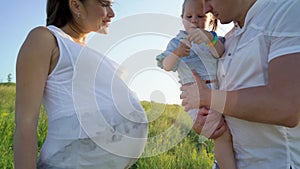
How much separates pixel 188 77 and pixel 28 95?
2.28 ft

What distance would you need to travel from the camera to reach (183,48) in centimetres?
179

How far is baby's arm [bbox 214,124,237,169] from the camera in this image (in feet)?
4.41

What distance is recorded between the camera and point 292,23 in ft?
3.67

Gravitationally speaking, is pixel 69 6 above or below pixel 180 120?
above

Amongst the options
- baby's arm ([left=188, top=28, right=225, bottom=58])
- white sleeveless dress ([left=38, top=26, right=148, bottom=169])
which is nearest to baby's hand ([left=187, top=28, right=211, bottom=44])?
baby's arm ([left=188, top=28, right=225, bottom=58])

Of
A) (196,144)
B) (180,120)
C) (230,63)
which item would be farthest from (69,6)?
(196,144)

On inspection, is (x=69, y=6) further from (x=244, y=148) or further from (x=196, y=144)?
(x=196, y=144)

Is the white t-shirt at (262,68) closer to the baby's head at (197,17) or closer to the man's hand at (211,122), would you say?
the man's hand at (211,122)

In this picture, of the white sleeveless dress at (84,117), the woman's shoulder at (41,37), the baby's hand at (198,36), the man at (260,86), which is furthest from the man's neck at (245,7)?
the woman's shoulder at (41,37)

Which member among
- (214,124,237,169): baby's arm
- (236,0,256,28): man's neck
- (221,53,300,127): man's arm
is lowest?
(214,124,237,169): baby's arm

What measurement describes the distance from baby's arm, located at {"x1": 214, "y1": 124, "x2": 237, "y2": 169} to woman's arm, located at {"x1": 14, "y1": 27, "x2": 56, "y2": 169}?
0.64m

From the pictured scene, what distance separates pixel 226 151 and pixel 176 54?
581 millimetres

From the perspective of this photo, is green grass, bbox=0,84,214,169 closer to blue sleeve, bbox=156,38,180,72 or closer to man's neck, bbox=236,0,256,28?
blue sleeve, bbox=156,38,180,72

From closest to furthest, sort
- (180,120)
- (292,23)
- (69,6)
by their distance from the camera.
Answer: (292,23) → (69,6) → (180,120)
